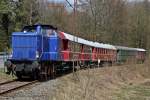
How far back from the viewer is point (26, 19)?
196 feet

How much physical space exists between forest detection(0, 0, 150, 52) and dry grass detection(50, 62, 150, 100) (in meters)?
11.4

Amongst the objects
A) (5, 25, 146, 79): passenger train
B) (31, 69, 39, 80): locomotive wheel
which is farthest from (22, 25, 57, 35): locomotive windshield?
(31, 69, 39, 80): locomotive wheel

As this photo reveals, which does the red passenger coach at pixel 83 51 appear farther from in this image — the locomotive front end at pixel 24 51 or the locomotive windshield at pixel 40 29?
the locomotive front end at pixel 24 51

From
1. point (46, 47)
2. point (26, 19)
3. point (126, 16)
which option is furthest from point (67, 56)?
point (126, 16)

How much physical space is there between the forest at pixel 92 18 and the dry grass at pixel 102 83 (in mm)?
11429

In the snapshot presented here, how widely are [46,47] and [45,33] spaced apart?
980 millimetres

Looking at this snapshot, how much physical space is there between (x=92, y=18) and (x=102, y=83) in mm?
45022

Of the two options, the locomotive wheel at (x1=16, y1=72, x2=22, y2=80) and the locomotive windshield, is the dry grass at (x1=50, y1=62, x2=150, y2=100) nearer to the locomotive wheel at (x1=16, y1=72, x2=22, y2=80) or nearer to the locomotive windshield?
the locomotive wheel at (x1=16, y1=72, x2=22, y2=80)

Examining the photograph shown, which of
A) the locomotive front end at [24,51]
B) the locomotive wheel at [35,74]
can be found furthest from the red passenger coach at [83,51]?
the locomotive wheel at [35,74]

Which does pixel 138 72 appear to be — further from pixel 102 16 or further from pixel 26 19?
pixel 102 16

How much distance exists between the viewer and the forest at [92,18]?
57.2 m

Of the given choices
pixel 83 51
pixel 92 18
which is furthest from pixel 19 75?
pixel 92 18

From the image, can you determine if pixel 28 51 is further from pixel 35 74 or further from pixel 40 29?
pixel 40 29

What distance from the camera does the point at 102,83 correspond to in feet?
91.9
